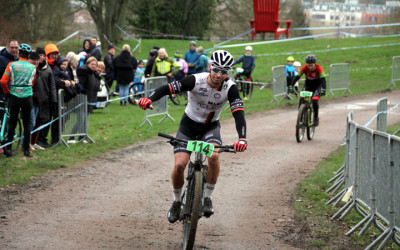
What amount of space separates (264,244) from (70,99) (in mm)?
7730

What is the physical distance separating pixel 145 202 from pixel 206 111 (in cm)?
236

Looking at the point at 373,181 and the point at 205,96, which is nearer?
the point at 205,96

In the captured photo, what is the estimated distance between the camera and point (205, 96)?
24.0 ft

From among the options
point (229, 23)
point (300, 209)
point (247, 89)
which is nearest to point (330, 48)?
point (247, 89)

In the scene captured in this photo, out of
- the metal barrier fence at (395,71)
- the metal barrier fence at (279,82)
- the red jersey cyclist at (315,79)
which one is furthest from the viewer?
the metal barrier fence at (395,71)

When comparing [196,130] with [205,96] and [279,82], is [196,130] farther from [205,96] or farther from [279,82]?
[279,82]

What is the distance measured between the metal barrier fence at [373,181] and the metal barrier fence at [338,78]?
16.8 m

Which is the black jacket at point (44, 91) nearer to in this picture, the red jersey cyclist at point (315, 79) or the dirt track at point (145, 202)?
the dirt track at point (145, 202)

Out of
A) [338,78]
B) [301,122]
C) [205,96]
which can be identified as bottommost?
[338,78]

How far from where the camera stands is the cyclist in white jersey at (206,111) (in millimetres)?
7098

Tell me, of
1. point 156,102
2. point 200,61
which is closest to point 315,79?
point 156,102

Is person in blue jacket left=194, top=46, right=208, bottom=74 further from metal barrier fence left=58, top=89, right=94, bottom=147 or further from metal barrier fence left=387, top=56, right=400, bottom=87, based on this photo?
metal barrier fence left=387, top=56, right=400, bottom=87

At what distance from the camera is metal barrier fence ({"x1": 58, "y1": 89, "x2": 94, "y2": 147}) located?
1338 cm

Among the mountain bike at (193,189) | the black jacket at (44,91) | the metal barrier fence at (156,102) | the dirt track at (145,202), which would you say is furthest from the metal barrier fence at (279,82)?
the mountain bike at (193,189)
